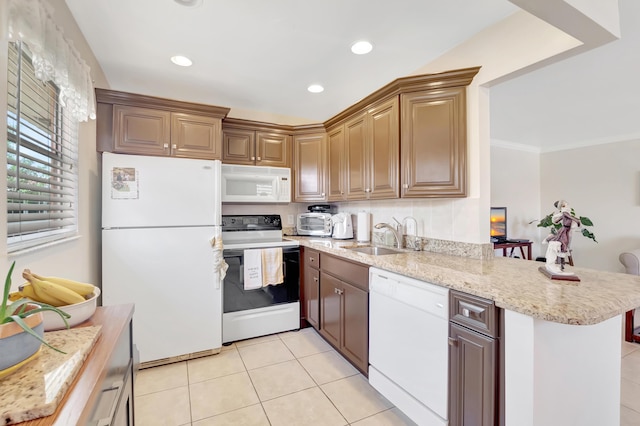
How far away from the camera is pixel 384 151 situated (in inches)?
90.7

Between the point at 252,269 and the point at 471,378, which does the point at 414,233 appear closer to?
the point at 471,378

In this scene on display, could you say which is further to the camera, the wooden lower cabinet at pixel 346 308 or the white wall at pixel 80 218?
the wooden lower cabinet at pixel 346 308

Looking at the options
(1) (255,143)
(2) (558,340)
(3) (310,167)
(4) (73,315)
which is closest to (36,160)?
(4) (73,315)

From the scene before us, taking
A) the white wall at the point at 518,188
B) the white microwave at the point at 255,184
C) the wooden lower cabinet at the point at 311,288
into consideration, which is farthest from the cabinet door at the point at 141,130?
the white wall at the point at 518,188

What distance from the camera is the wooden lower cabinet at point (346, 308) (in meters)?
1.96

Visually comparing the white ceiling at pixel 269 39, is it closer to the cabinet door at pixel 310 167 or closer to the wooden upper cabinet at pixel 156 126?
the wooden upper cabinet at pixel 156 126

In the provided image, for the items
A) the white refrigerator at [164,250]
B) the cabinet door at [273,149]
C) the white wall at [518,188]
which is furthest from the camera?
the white wall at [518,188]

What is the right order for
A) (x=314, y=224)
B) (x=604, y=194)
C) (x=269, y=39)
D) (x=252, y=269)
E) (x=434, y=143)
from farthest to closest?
(x=604, y=194)
(x=314, y=224)
(x=252, y=269)
(x=434, y=143)
(x=269, y=39)

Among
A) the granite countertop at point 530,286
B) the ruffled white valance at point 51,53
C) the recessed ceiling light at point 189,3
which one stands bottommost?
the granite countertop at point 530,286

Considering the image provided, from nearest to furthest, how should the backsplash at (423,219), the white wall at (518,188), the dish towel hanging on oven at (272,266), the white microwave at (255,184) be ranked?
the backsplash at (423,219) → the dish towel hanging on oven at (272,266) → the white microwave at (255,184) → the white wall at (518,188)

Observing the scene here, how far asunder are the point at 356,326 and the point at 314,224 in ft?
4.73

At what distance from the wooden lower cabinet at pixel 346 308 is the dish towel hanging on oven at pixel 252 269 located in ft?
1.93

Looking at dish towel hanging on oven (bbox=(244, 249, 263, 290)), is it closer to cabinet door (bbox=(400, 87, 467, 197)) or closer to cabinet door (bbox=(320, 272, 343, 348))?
cabinet door (bbox=(320, 272, 343, 348))

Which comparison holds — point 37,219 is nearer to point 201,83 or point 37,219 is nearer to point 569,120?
point 201,83
